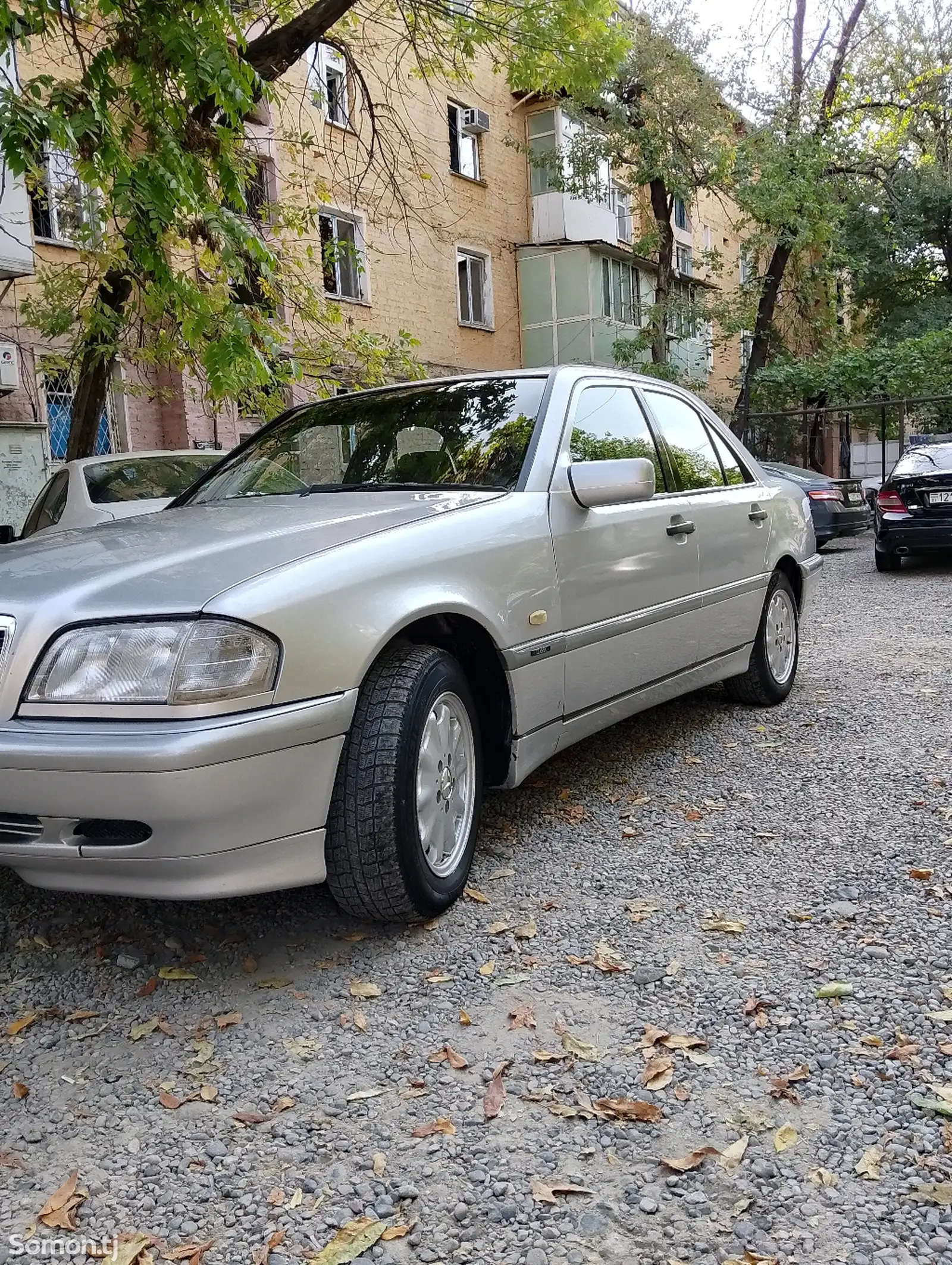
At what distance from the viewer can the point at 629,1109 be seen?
2.20m

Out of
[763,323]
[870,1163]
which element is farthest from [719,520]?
[763,323]

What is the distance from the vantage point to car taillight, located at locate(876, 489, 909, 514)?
11250 mm

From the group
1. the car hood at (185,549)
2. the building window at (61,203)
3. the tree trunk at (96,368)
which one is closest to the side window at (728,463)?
the car hood at (185,549)

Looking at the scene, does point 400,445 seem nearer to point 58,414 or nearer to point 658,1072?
point 658,1072

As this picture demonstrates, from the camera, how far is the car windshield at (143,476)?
8.19 meters

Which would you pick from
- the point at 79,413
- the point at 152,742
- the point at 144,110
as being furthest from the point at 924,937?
the point at 79,413

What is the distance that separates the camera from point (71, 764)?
7.88 feet

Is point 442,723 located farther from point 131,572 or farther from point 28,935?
point 28,935

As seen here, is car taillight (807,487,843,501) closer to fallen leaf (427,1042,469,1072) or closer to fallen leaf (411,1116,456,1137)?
fallen leaf (427,1042,469,1072)

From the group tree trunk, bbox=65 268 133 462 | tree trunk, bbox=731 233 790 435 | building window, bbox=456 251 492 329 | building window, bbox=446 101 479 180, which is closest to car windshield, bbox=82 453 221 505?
tree trunk, bbox=65 268 133 462

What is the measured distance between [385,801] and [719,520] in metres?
2.63

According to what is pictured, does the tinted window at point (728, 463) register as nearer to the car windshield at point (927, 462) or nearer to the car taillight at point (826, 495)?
the car windshield at point (927, 462)

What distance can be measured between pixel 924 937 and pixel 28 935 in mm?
2536

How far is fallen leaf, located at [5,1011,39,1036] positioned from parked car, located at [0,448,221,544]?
18.5 ft
